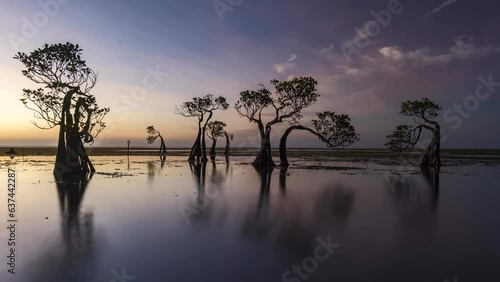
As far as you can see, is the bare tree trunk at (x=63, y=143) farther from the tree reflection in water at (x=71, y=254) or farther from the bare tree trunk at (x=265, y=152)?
the bare tree trunk at (x=265, y=152)

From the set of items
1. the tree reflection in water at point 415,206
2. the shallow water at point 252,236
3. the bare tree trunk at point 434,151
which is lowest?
the tree reflection in water at point 415,206

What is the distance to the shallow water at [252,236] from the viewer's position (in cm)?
768

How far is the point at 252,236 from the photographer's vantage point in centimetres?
1081

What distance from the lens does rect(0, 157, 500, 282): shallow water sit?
303 inches

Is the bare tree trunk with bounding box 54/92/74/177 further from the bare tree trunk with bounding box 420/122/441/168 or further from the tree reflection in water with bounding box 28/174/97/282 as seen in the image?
the bare tree trunk with bounding box 420/122/441/168

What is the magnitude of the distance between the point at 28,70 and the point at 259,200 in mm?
24548

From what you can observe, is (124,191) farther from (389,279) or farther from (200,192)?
(389,279)

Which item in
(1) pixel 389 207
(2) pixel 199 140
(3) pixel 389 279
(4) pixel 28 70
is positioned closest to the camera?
(3) pixel 389 279

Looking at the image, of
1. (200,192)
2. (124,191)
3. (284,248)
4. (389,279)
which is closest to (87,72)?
(124,191)

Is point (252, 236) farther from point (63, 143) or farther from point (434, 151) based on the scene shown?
point (434, 151)

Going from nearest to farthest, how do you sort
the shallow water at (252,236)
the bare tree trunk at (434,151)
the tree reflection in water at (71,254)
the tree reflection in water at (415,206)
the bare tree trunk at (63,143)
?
1. the tree reflection in water at (71,254)
2. the shallow water at (252,236)
3. the tree reflection in water at (415,206)
4. the bare tree trunk at (63,143)
5. the bare tree trunk at (434,151)

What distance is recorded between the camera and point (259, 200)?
711 inches

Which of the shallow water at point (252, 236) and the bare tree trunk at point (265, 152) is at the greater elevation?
the bare tree trunk at point (265, 152)

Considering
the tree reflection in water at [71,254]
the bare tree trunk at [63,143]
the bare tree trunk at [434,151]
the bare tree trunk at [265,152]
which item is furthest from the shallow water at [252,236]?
the bare tree trunk at [434,151]
